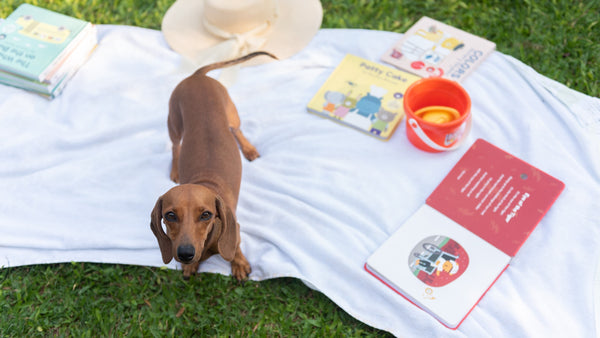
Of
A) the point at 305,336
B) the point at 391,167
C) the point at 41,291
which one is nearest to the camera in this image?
the point at 305,336

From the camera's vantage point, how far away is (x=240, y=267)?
2697 millimetres

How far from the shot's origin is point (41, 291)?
9.09ft

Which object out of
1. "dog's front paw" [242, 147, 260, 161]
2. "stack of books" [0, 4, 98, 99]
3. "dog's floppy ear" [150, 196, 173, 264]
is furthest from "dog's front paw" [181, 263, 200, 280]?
"stack of books" [0, 4, 98, 99]

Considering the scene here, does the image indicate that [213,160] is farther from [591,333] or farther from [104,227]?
[591,333]

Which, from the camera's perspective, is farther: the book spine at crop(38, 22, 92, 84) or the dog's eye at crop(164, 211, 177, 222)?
the book spine at crop(38, 22, 92, 84)

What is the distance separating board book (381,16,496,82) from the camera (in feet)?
11.2

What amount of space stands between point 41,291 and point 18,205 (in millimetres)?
562

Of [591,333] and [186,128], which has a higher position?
[186,128]

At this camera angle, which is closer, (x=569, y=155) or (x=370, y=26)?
(x=569, y=155)

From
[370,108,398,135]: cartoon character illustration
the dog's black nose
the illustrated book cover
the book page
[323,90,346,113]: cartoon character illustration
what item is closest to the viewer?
the dog's black nose

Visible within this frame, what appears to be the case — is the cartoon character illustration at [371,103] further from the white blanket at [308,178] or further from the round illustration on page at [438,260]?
the round illustration on page at [438,260]

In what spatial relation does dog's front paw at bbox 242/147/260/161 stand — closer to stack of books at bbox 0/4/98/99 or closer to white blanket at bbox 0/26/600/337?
white blanket at bbox 0/26/600/337

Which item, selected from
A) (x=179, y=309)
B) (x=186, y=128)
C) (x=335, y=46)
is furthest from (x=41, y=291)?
(x=335, y=46)

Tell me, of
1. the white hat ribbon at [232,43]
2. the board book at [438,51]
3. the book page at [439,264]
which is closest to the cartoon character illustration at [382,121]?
the board book at [438,51]
